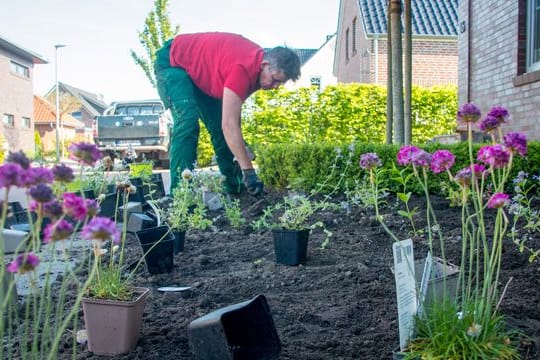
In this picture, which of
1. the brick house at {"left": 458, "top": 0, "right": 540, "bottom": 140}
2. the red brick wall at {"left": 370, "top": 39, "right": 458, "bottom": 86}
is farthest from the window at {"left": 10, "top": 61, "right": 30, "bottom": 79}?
the brick house at {"left": 458, "top": 0, "right": 540, "bottom": 140}

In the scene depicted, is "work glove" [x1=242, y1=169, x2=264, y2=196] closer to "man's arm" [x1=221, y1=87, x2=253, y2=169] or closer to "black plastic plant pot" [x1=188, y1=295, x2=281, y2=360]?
"man's arm" [x1=221, y1=87, x2=253, y2=169]

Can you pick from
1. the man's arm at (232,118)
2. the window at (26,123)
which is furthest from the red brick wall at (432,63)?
the window at (26,123)

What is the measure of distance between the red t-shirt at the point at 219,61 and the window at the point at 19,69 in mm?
27043

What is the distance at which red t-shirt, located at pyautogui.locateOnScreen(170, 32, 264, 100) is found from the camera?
4.39m

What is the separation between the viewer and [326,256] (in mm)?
3334

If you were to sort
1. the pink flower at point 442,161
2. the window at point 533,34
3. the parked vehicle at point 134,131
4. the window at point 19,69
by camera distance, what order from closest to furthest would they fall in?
1. the pink flower at point 442,161
2. the window at point 533,34
3. the parked vehicle at point 134,131
4. the window at point 19,69

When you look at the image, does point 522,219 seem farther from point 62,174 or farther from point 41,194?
point 41,194

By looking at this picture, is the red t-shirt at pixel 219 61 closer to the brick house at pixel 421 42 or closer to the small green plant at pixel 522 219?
the small green plant at pixel 522 219

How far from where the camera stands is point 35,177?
1146mm

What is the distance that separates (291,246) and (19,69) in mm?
30663

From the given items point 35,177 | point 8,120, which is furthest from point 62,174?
point 8,120

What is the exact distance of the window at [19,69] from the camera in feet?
94.8

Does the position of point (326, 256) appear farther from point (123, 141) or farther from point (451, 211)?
point (123, 141)

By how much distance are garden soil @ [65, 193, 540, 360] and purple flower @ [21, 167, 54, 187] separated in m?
0.94
